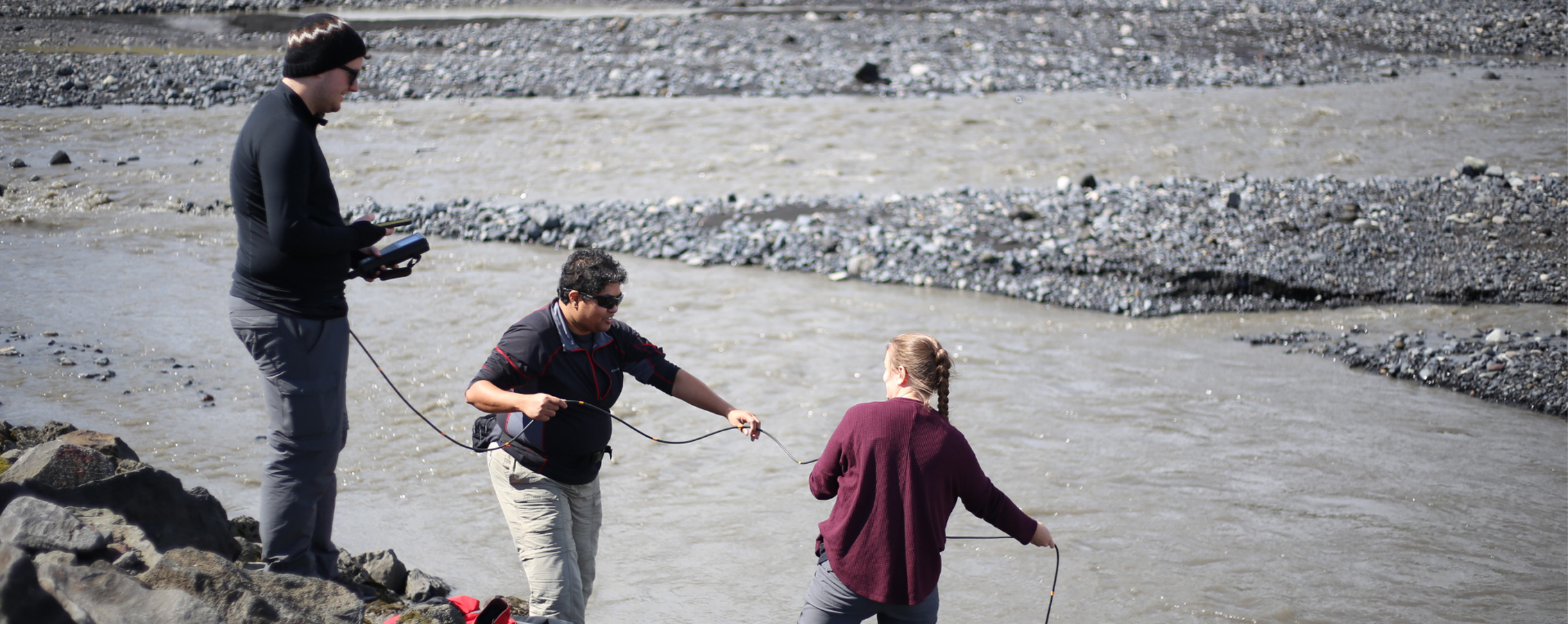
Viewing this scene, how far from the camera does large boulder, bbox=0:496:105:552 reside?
10.5ft

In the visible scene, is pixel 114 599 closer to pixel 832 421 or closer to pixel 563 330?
pixel 563 330

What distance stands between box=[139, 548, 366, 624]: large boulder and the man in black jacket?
0.28m

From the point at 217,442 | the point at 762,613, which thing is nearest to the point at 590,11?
the point at 217,442

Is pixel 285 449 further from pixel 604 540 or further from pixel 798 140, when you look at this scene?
pixel 798 140

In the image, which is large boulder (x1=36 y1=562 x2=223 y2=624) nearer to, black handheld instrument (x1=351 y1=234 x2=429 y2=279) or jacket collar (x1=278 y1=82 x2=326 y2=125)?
black handheld instrument (x1=351 y1=234 x2=429 y2=279)

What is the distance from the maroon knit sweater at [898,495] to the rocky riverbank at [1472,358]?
22.4 ft

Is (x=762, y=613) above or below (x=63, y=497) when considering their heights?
below

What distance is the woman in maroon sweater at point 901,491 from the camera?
3154 millimetres

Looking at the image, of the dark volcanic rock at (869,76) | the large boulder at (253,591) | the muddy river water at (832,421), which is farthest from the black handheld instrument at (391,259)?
the dark volcanic rock at (869,76)

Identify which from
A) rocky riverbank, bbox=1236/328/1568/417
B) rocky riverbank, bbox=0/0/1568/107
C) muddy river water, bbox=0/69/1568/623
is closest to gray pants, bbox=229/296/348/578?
muddy river water, bbox=0/69/1568/623

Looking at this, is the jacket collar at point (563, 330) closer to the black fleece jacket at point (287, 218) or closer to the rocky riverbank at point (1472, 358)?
the black fleece jacket at point (287, 218)

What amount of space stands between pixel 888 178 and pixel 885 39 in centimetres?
970

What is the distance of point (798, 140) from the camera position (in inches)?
651

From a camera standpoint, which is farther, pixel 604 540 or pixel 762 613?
pixel 604 540
